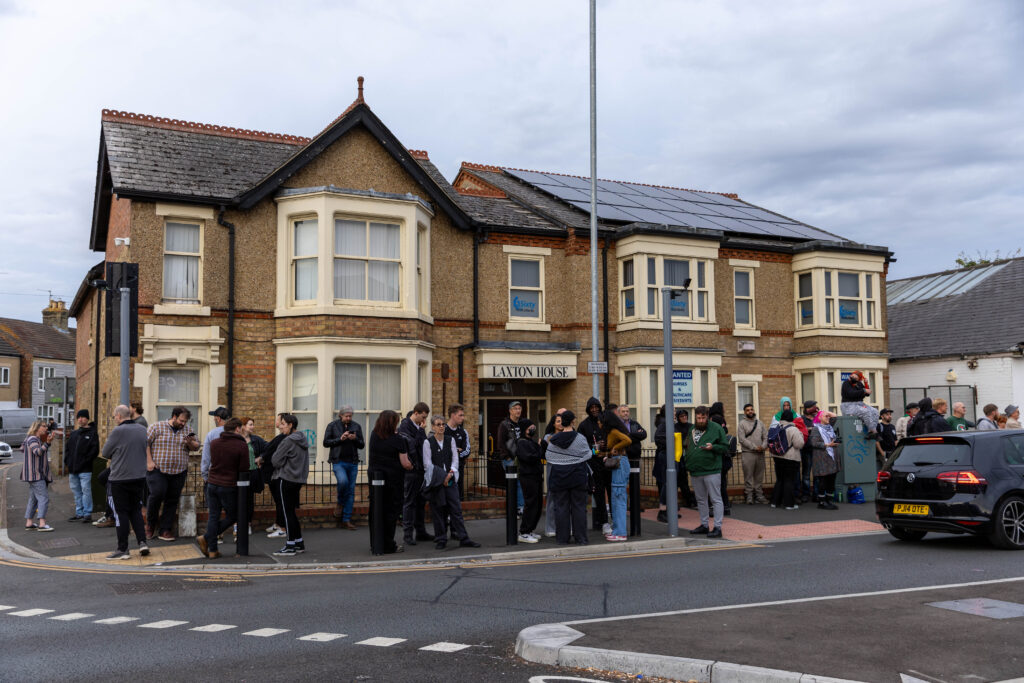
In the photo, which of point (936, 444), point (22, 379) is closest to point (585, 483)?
point (936, 444)

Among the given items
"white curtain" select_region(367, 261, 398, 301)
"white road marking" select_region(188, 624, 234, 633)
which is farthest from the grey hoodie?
"white curtain" select_region(367, 261, 398, 301)

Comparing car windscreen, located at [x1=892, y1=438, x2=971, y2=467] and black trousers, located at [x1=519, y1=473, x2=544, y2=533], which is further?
black trousers, located at [x1=519, y1=473, x2=544, y2=533]

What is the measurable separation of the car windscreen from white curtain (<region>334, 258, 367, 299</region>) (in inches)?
403

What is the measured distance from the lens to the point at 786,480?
15.7 metres

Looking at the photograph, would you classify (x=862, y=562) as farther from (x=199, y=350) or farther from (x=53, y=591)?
(x=199, y=350)

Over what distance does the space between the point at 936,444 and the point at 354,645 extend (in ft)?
27.7

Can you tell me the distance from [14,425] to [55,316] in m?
23.1

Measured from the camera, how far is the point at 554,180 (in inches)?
1011

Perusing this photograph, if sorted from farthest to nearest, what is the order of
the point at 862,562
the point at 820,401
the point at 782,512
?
the point at 820,401, the point at 782,512, the point at 862,562

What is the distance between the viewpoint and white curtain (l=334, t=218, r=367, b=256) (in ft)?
56.2

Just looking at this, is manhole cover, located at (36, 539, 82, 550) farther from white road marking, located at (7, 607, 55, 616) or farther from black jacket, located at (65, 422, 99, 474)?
white road marking, located at (7, 607, 55, 616)

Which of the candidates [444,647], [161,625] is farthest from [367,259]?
[444,647]

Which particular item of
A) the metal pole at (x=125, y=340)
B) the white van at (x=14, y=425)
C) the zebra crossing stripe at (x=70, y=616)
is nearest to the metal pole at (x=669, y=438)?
the zebra crossing stripe at (x=70, y=616)

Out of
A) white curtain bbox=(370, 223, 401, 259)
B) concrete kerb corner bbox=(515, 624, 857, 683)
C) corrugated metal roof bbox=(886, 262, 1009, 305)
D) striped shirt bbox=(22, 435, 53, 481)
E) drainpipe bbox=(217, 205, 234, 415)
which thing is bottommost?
concrete kerb corner bbox=(515, 624, 857, 683)
